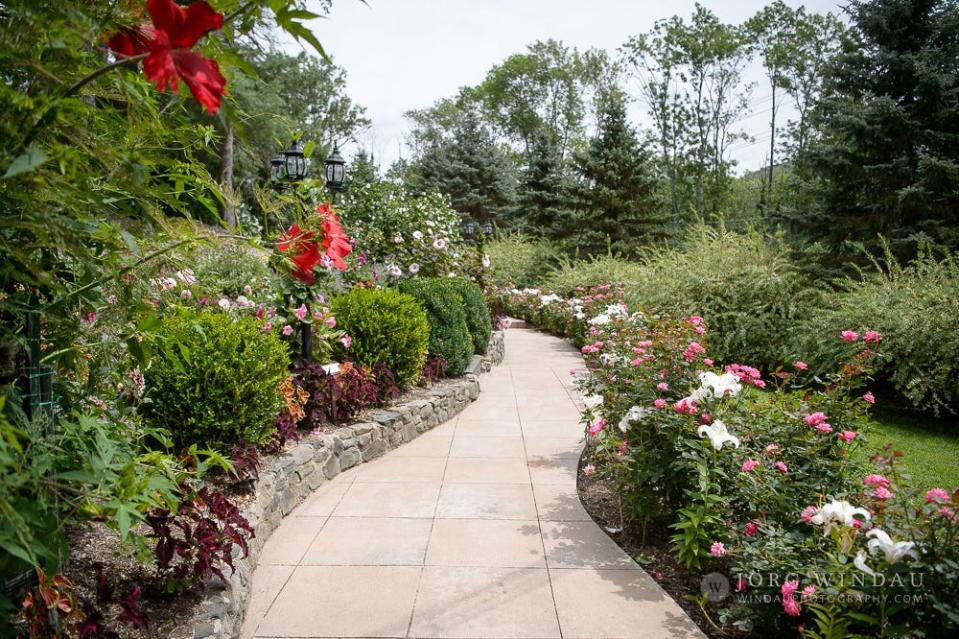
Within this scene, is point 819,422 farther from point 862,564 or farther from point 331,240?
point 331,240

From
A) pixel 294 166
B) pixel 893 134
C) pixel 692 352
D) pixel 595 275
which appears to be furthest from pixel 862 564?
pixel 595 275

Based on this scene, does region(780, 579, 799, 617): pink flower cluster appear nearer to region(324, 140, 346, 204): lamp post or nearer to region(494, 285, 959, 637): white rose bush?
region(494, 285, 959, 637): white rose bush

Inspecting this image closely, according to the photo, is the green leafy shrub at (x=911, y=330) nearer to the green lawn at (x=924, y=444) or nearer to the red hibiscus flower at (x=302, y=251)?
the green lawn at (x=924, y=444)

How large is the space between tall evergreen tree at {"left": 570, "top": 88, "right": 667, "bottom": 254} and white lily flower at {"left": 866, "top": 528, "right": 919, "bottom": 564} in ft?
46.1

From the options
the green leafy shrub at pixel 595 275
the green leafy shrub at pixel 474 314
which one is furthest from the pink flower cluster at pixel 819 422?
the green leafy shrub at pixel 595 275

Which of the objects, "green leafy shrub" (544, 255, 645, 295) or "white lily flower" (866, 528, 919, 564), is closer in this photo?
"white lily flower" (866, 528, 919, 564)

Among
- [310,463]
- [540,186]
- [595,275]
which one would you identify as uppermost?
[540,186]

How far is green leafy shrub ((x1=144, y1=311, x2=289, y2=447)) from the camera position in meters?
3.10

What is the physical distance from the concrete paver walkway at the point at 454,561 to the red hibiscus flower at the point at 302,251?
1.58m

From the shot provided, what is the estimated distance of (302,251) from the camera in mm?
1506

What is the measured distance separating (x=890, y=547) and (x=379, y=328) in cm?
403

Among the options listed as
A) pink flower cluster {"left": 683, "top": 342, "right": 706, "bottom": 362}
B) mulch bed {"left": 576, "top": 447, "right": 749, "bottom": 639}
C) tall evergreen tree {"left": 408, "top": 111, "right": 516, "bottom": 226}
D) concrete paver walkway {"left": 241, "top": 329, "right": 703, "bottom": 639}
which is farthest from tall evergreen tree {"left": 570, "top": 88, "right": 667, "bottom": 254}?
pink flower cluster {"left": 683, "top": 342, "right": 706, "bottom": 362}

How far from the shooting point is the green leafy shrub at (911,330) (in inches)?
207

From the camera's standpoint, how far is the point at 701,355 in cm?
328
